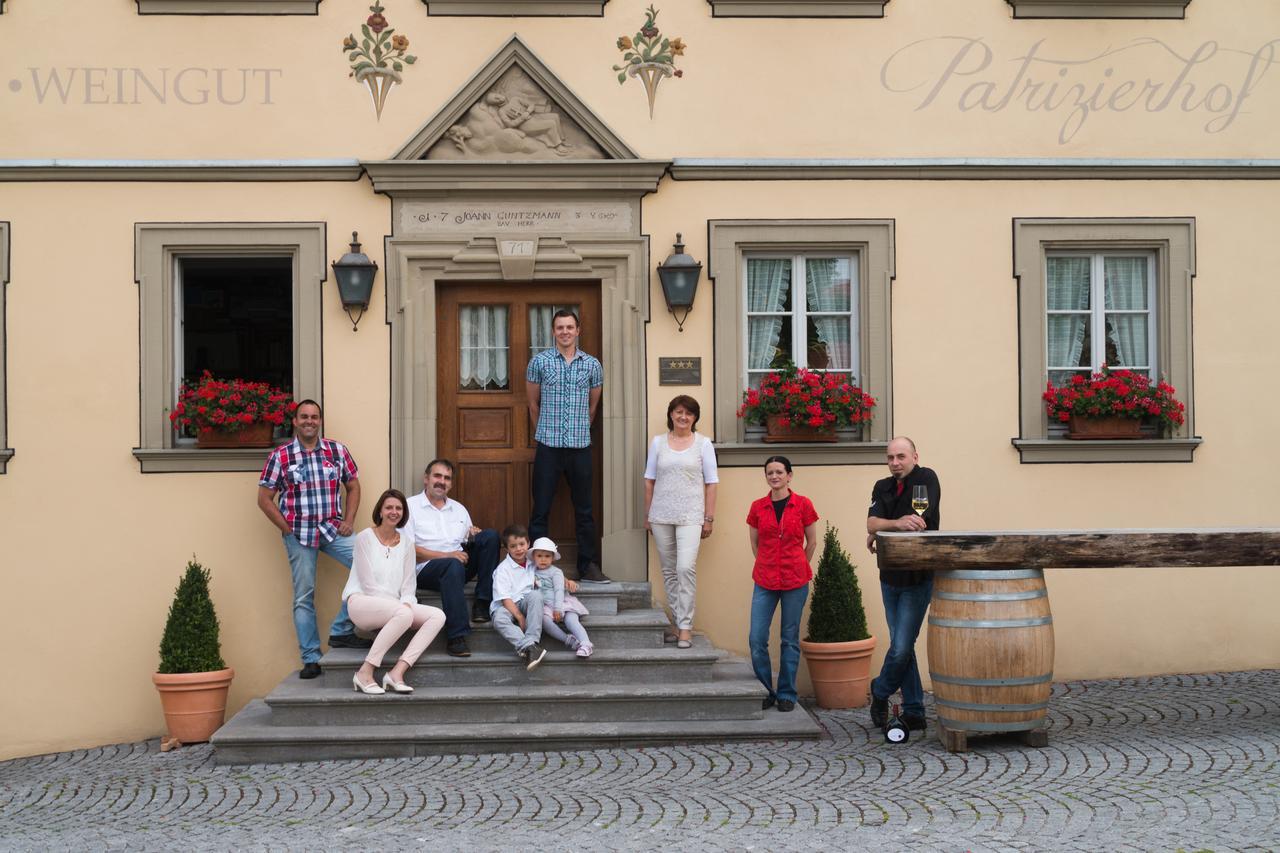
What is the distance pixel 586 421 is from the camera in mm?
8328

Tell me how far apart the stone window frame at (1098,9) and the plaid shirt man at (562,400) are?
13.2 feet

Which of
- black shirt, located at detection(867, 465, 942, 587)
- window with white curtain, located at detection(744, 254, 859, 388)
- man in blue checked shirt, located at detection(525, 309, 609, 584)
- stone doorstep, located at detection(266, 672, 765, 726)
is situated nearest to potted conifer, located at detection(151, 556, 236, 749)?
stone doorstep, located at detection(266, 672, 765, 726)

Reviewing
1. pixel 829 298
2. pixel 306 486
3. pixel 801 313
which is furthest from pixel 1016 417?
Result: pixel 306 486

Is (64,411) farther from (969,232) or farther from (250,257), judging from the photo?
(969,232)

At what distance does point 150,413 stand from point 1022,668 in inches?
228

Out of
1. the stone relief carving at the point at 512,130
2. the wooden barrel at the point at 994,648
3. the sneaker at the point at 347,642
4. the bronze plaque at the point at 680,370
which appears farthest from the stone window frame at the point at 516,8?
the wooden barrel at the point at 994,648

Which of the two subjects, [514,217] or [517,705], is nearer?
[517,705]

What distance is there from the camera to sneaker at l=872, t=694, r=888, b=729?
286 inches

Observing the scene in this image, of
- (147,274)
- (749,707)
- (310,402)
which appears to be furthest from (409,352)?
(749,707)

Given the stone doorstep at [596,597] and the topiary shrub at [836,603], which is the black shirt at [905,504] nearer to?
the topiary shrub at [836,603]

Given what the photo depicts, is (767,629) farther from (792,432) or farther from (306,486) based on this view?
(306,486)

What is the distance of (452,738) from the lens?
7.02m

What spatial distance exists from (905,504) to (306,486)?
12.3 feet

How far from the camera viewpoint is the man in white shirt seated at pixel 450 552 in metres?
7.51
